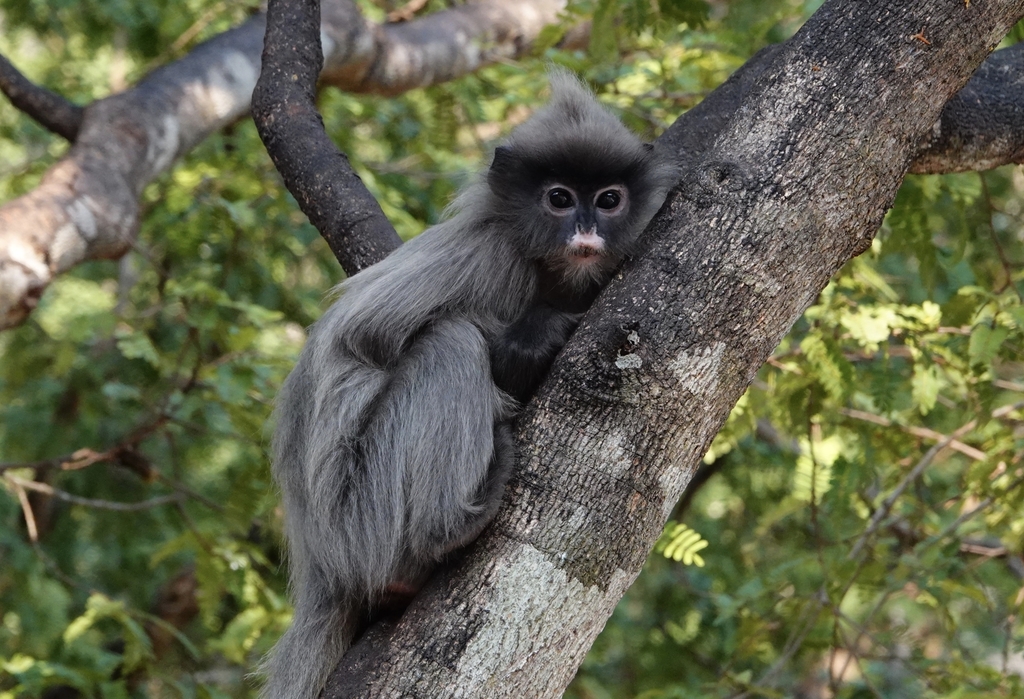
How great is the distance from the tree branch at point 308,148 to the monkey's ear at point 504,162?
0.60 m

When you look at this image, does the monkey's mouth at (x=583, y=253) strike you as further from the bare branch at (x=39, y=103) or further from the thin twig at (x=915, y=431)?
the bare branch at (x=39, y=103)

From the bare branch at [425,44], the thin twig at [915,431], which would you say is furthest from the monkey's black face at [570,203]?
the bare branch at [425,44]

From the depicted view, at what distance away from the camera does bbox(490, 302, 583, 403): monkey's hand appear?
3066 millimetres

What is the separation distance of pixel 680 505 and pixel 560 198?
4.35m

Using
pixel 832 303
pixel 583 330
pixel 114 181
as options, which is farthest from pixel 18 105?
pixel 832 303

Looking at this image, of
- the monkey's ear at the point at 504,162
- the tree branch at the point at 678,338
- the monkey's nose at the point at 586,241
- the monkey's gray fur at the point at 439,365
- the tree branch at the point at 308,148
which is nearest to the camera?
the tree branch at the point at 678,338

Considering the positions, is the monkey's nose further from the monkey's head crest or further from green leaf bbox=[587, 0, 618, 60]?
green leaf bbox=[587, 0, 618, 60]

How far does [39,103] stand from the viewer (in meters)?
4.90

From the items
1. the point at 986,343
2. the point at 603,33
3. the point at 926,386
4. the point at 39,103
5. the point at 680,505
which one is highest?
the point at 39,103

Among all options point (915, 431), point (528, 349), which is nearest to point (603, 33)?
Result: point (528, 349)

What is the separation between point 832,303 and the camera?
471cm

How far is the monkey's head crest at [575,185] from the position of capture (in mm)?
3527

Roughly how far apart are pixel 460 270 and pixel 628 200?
67 centimetres

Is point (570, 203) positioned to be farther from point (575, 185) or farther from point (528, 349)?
point (528, 349)
